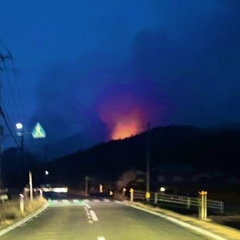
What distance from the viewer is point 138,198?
53.8 metres

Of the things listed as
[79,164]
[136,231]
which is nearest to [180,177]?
[79,164]

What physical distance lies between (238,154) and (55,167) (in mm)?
48948

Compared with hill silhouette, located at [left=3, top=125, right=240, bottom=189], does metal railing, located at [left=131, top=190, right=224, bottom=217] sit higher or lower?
lower

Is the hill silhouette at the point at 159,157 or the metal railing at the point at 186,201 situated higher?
the hill silhouette at the point at 159,157

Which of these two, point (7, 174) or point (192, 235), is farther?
point (7, 174)

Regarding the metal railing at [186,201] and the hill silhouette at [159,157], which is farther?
the hill silhouette at [159,157]

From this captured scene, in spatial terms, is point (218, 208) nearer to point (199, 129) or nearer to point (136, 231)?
point (136, 231)

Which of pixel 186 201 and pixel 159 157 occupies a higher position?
pixel 159 157

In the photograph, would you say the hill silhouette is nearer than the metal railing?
No

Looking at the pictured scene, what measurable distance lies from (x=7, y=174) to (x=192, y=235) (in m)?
89.0

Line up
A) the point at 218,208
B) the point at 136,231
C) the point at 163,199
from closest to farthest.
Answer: the point at 136,231, the point at 218,208, the point at 163,199

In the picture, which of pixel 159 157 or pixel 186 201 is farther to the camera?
pixel 159 157

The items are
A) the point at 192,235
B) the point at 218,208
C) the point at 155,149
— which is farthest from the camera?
the point at 155,149

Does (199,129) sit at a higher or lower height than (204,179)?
higher
